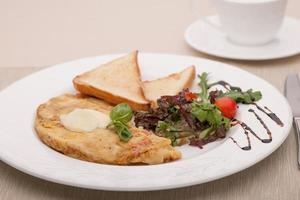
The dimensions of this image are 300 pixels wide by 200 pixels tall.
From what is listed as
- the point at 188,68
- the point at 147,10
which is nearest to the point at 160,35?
the point at 147,10

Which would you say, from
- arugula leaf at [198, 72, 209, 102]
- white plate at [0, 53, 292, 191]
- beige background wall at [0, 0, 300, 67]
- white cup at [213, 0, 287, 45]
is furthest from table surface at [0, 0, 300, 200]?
arugula leaf at [198, 72, 209, 102]

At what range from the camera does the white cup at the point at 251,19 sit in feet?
12.3

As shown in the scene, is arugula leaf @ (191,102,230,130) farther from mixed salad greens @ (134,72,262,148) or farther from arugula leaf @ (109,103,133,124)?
arugula leaf @ (109,103,133,124)

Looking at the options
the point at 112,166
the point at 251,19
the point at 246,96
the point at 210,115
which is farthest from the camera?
the point at 251,19

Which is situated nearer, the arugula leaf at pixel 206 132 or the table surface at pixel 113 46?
the table surface at pixel 113 46

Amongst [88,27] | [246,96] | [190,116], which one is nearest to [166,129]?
[190,116]

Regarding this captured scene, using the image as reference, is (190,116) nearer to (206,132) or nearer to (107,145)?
(206,132)

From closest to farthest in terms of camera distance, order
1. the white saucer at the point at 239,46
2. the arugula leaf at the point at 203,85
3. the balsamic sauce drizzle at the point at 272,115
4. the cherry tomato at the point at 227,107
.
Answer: the balsamic sauce drizzle at the point at 272,115 → the cherry tomato at the point at 227,107 → the arugula leaf at the point at 203,85 → the white saucer at the point at 239,46

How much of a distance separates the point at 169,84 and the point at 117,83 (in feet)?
0.83

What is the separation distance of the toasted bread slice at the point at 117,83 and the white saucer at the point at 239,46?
67 centimetres

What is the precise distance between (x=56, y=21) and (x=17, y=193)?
2.27 meters

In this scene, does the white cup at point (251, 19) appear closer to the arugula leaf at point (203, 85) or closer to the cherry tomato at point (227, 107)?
the arugula leaf at point (203, 85)

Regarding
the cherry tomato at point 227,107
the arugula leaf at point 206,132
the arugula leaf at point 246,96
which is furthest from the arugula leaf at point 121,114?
the arugula leaf at point 246,96

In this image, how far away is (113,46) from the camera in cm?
409
